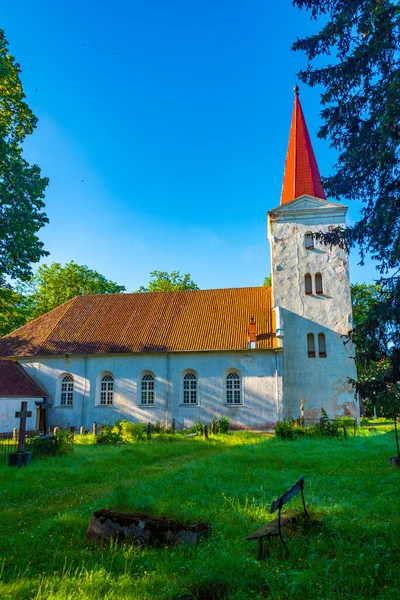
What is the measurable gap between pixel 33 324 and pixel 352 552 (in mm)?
28756

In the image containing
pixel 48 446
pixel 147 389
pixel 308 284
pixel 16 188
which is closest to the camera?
pixel 48 446

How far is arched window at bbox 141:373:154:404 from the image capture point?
25969mm

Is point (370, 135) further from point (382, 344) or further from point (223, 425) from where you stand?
point (223, 425)

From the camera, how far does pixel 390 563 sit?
5176mm

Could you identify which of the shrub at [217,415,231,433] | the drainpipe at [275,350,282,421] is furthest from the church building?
the shrub at [217,415,231,433]

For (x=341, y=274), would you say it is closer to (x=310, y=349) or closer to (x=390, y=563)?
(x=310, y=349)

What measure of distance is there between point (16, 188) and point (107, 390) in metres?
13.8

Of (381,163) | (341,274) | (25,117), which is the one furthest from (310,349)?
(25,117)

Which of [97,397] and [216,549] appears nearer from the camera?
[216,549]

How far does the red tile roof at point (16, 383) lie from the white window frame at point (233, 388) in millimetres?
11579

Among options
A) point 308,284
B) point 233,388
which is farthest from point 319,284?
point 233,388

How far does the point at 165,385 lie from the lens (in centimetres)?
2572

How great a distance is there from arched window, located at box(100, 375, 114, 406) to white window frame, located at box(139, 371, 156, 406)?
1.96m

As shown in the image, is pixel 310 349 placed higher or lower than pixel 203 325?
lower
